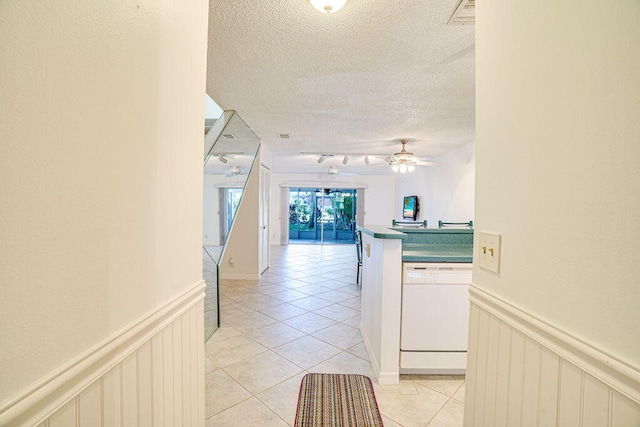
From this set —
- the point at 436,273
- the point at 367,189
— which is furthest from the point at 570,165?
the point at 367,189

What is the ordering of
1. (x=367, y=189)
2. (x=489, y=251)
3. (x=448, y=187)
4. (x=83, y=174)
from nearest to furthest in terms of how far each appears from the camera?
(x=83, y=174) < (x=489, y=251) < (x=448, y=187) < (x=367, y=189)

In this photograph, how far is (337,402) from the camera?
1.94 m

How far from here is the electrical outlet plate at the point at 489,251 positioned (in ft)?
2.98

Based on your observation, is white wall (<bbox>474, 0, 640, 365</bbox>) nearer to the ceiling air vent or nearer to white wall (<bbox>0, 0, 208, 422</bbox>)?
the ceiling air vent

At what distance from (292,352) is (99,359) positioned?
7.33 ft

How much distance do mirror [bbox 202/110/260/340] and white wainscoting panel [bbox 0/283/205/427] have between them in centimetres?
165

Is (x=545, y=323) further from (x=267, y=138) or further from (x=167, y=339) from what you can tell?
(x=267, y=138)

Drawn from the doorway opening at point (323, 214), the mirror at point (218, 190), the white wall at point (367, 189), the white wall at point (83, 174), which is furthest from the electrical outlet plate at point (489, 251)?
the doorway opening at point (323, 214)

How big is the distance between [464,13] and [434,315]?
2.00 m

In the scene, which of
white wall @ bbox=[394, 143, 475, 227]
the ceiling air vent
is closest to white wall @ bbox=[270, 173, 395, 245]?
white wall @ bbox=[394, 143, 475, 227]

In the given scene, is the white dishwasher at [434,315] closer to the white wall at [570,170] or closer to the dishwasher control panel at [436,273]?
the dishwasher control panel at [436,273]

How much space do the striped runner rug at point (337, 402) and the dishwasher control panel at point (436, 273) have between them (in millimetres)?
854

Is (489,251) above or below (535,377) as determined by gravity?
above

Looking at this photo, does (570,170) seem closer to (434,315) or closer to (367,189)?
(434,315)
